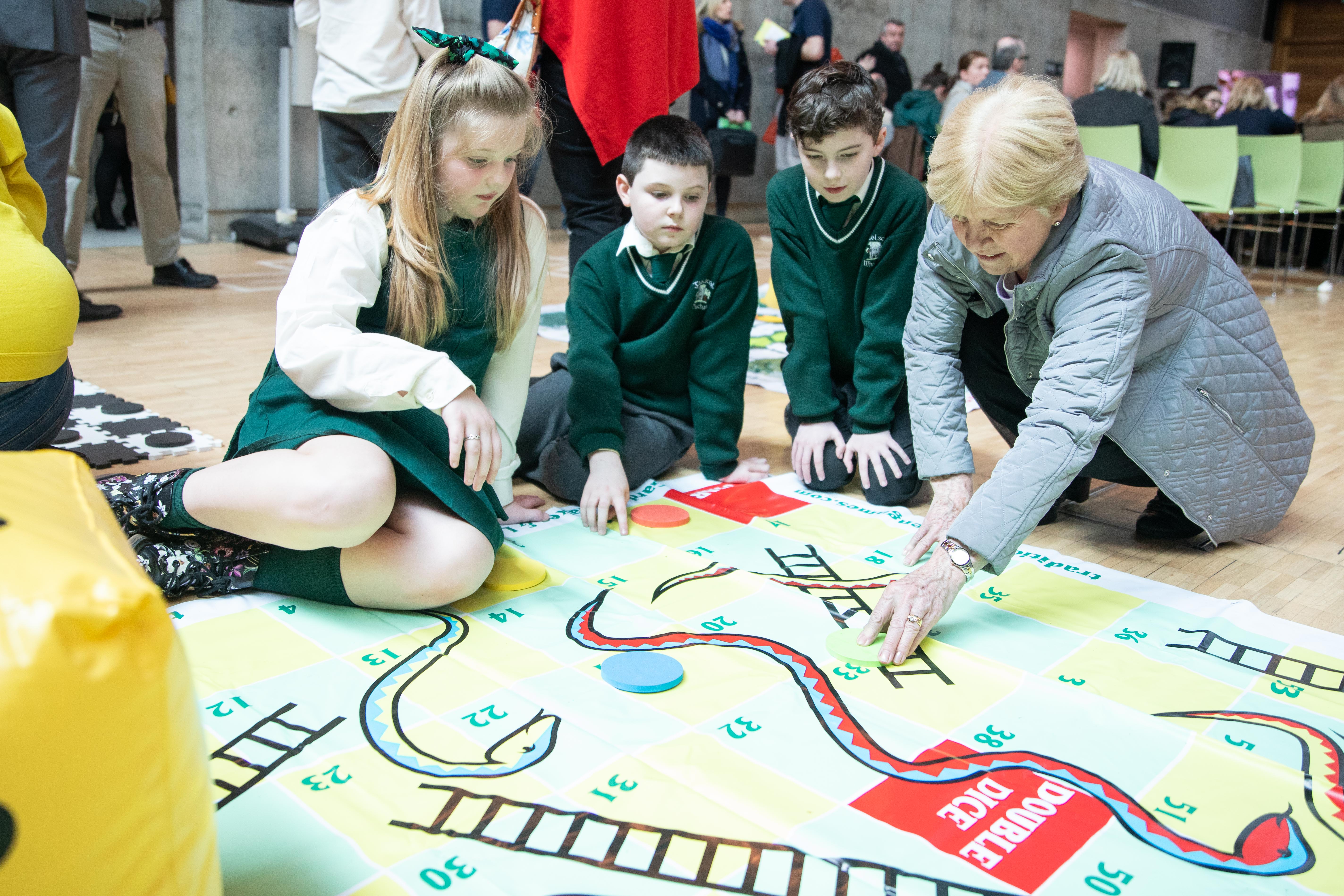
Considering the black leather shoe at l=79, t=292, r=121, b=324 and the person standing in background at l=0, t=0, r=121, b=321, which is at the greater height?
the person standing in background at l=0, t=0, r=121, b=321

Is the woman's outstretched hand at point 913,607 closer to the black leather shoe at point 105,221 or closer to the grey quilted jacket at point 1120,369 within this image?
the grey quilted jacket at point 1120,369

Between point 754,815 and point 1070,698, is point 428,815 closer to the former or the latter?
point 754,815

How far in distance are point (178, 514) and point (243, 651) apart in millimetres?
219

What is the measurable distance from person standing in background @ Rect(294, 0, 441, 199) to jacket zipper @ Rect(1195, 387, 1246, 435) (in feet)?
6.87

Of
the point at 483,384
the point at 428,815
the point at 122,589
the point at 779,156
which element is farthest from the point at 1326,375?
the point at 779,156

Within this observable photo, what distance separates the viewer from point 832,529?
69.0 inches

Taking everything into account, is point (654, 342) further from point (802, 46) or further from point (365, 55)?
point (802, 46)

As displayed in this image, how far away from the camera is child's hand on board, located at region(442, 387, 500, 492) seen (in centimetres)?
122

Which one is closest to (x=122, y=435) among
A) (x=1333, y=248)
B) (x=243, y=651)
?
(x=243, y=651)

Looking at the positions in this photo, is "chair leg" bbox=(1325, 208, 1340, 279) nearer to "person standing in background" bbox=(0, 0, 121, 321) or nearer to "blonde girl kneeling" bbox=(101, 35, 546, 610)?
"blonde girl kneeling" bbox=(101, 35, 546, 610)

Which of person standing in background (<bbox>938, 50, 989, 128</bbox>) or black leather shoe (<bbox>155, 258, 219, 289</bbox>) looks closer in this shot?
black leather shoe (<bbox>155, 258, 219, 289</bbox>)

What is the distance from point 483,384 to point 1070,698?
97cm

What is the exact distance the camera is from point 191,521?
4.31 feet

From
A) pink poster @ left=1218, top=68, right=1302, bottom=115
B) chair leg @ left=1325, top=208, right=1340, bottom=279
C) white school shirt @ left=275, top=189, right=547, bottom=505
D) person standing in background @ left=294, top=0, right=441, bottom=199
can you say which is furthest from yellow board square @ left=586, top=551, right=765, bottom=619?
pink poster @ left=1218, top=68, right=1302, bottom=115
